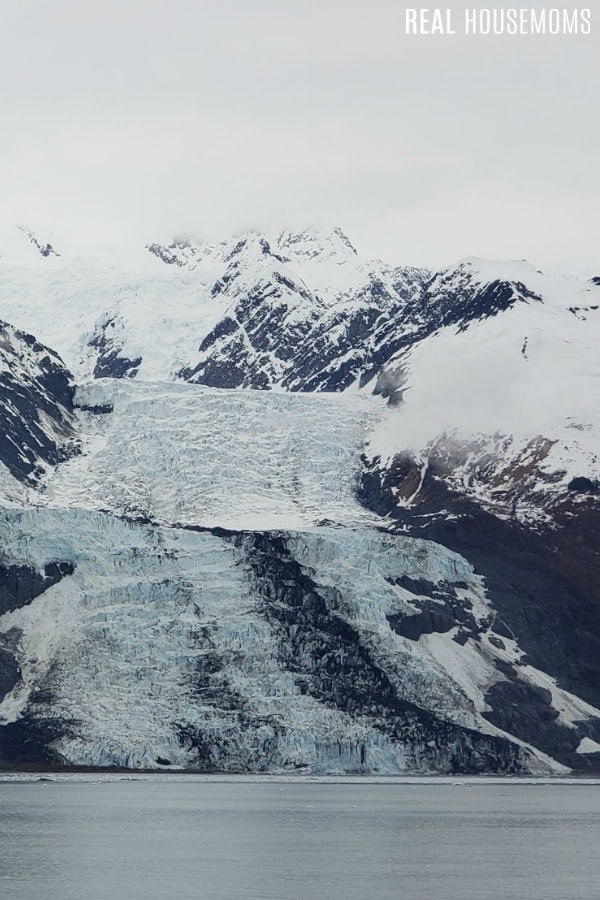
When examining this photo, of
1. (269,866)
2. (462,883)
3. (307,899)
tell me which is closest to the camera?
(307,899)

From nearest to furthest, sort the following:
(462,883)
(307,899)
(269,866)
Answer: (307,899)
(462,883)
(269,866)

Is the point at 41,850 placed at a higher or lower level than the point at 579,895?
lower

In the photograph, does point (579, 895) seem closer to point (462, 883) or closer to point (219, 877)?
point (462, 883)

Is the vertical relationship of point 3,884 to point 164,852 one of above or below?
above

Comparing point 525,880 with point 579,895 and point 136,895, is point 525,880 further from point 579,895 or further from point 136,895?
point 136,895

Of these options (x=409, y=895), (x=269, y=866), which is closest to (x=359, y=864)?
(x=269, y=866)

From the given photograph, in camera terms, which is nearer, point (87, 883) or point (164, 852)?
point (87, 883)

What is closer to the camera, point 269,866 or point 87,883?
point 87,883

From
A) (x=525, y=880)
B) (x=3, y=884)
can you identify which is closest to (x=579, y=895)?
(x=525, y=880)
